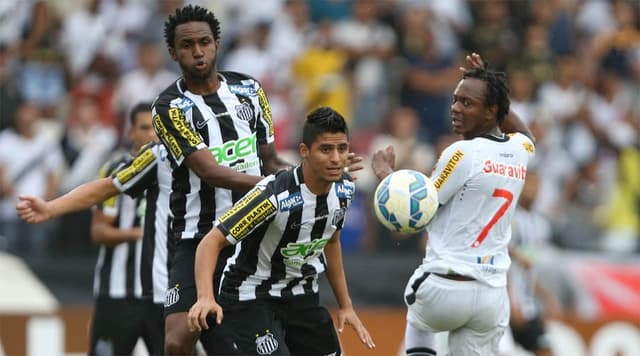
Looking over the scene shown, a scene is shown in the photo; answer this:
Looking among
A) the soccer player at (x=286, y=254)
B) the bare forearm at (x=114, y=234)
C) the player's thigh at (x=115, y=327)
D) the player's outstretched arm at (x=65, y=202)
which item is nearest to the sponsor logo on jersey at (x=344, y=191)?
the soccer player at (x=286, y=254)

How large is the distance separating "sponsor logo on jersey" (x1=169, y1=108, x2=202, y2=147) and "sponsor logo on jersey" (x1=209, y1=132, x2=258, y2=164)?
0.14 m

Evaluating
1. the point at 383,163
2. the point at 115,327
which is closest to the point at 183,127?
the point at 383,163

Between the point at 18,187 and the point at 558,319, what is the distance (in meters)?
6.02

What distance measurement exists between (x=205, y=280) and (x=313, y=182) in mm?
862

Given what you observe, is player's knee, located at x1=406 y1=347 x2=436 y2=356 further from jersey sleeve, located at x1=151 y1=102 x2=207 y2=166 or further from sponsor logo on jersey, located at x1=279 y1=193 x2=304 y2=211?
jersey sleeve, located at x1=151 y1=102 x2=207 y2=166

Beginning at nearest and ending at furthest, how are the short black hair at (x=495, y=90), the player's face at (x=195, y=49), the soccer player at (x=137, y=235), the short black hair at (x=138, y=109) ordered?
the short black hair at (x=495, y=90) < the player's face at (x=195, y=49) < the soccer player at (x=137, y=235) < the short black hair at (x=138, y=109)

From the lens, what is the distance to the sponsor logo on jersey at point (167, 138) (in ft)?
26.2

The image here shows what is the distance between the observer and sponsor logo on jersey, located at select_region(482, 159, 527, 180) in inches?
305

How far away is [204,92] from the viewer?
811cm

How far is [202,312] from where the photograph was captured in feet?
23.7

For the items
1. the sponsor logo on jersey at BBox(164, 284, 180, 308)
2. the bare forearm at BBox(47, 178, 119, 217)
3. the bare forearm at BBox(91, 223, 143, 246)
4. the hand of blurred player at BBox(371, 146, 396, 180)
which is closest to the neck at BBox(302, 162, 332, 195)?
the hand of blurred player at BBox(371, 146, 396, 180)

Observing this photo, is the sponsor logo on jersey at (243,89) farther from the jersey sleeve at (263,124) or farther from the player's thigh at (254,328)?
the player's thigh at (254,328)

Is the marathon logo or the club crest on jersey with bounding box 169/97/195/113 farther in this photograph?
the club crest on jersey with bounding box 169/97/195/113

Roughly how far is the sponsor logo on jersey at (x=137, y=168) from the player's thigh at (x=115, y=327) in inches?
63.4
